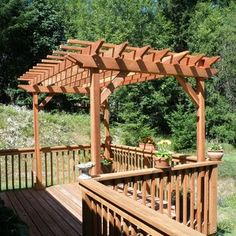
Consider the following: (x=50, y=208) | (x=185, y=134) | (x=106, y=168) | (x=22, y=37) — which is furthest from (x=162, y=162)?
(x=22, y=37)

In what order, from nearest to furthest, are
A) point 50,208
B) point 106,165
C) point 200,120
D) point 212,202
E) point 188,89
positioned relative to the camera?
point 212,202 → point 188,89 → point 200,120 → point 50,208 → point 106,165

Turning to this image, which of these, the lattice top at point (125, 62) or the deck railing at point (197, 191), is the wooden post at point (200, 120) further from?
the deck railing at point (197, 191)

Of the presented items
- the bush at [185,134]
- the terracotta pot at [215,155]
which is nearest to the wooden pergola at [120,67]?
the terracotta pot at [215,155]

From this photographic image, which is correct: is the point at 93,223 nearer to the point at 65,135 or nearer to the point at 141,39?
the point at 65,135

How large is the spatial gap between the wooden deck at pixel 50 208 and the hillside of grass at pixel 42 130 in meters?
5.64

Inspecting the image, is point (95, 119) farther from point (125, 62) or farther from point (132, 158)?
point (132, 158)

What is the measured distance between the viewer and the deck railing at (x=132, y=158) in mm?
6185

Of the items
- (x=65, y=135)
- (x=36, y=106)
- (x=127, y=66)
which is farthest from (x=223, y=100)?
(x=127, y=66)

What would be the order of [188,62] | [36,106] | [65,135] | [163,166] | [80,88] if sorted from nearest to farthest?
[163,166]
[188,62]
[36,106]
[80,88]
[65,135]

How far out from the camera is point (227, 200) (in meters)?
7.40

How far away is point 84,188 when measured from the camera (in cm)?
338

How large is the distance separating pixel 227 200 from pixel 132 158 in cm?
245

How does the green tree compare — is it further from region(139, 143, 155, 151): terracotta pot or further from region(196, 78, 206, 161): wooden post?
region(196, 78, 206, 161): wooden post

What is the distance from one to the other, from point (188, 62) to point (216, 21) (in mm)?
14600
